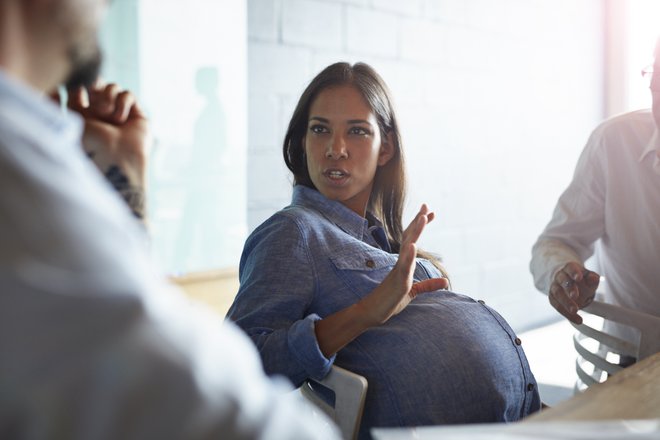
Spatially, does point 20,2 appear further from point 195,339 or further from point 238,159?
point 238,159

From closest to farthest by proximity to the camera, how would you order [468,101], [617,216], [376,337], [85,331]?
[85,331], [376,337], [617,216], [468,101]

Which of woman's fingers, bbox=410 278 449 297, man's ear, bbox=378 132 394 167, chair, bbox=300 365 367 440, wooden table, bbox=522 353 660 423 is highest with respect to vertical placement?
man's ear, bbox=378 132 394 167

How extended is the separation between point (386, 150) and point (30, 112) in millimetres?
1299

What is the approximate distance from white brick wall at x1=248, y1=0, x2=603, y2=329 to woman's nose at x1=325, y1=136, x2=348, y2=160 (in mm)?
737

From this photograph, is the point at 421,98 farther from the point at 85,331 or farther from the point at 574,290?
the point at 85,331

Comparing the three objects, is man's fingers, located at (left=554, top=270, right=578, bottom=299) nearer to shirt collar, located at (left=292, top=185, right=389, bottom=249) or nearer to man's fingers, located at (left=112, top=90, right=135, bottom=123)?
shirt collar, located at (left=292, top=185, right=389, bottom=249)

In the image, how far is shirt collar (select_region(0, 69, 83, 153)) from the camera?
402 mm

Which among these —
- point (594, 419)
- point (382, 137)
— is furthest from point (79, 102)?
point (382, 137)

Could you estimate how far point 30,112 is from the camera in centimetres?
42

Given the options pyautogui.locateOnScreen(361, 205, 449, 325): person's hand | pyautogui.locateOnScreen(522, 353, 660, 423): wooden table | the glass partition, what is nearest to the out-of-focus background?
the glass partition

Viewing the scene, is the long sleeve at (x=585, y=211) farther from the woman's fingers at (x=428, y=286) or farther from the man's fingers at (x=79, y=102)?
the man's fingers at (x=79, y=102)

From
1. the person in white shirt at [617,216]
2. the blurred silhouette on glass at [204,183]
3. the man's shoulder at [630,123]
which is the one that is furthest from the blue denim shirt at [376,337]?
the man's shoulder at [630,123]

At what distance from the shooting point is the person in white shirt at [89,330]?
1.16 ft

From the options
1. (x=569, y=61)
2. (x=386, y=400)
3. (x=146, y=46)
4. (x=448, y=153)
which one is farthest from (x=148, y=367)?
(x=569, y=61)
